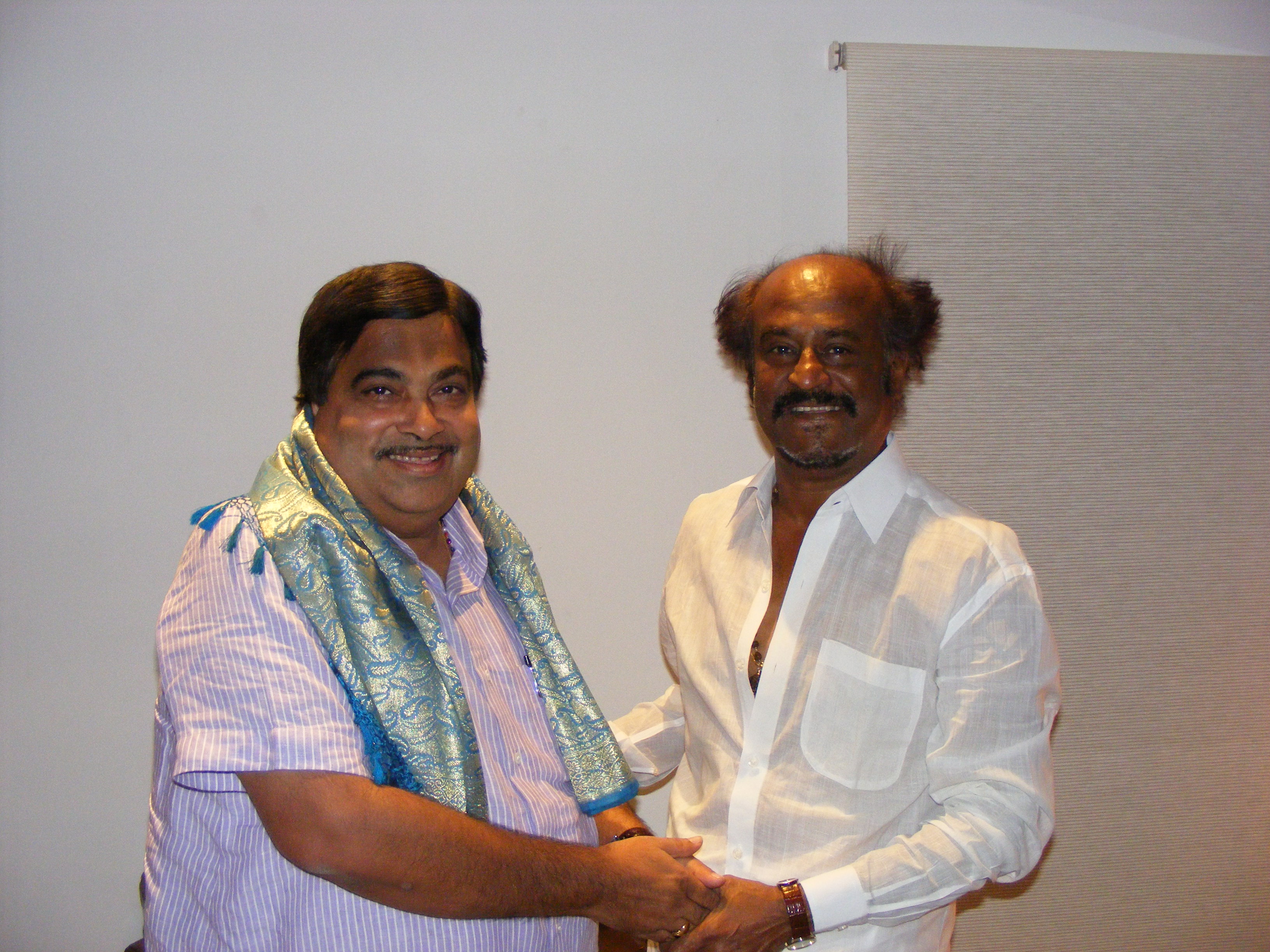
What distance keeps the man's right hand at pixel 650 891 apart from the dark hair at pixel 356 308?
38.9 inches

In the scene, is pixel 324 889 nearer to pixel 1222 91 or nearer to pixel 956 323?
pixel 956 323

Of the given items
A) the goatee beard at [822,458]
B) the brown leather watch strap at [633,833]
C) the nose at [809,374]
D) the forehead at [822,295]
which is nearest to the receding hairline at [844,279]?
the forehead at [822,295]

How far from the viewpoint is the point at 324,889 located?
4.77ft

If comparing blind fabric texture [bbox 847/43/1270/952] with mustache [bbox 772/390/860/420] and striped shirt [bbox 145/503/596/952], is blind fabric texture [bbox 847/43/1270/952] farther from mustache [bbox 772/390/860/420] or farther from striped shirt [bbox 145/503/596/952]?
striped shirt [bbox 145/503/596/952]

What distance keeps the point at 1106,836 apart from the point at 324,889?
254cm

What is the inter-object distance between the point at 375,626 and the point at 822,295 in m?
1.12

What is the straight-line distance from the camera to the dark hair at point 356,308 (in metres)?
1.66

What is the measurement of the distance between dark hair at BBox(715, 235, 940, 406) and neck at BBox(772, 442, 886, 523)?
18 cm

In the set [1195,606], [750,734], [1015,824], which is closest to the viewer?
[1015,824]

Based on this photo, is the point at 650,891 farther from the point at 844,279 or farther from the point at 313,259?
the point at 313,259

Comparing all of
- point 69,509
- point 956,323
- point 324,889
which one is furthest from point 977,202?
point 69,509

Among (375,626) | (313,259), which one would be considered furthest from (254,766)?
(313,259)

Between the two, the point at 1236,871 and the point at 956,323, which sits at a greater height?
the point at 956,323

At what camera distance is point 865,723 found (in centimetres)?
178
